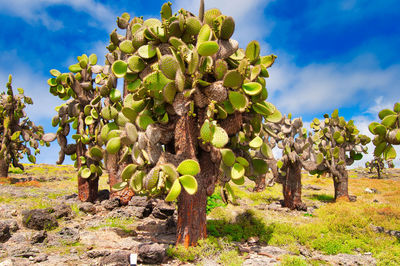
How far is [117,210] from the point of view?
796cm

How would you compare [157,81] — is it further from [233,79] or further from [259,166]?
[259,166]

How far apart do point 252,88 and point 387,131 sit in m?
4.13

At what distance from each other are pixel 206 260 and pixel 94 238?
2.45m

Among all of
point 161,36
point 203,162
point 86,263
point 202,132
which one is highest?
point 161,36

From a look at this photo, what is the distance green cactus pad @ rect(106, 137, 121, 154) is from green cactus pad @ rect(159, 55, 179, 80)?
172 centimetres

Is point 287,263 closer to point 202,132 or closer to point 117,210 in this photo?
point 202,132

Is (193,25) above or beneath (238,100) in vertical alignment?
above

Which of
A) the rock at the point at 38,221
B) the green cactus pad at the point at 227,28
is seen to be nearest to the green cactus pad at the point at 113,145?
the rock at the point at 38,221

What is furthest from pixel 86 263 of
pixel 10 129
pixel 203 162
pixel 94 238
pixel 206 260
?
pixel 10 129

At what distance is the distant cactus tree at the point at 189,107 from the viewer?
14.9 feet

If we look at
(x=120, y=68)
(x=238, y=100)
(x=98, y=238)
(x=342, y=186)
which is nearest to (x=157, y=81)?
(x=120, y=68)

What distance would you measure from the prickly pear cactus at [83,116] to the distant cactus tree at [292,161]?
246 inches

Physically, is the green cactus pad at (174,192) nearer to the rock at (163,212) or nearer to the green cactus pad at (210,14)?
the green cactus pad at (210,14)

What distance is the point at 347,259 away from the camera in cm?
534
